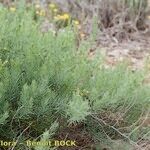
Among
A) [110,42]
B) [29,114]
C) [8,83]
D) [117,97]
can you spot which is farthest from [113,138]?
[110,42]

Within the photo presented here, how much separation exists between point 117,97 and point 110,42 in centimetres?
259

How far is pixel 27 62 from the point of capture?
247 centimetres

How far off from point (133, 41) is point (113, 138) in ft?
8.64

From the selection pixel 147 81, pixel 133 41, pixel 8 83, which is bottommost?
pixel 133 41

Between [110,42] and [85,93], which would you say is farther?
[110,42]

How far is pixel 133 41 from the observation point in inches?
202

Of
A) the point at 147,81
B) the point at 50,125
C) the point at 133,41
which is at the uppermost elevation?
the point at 50,125

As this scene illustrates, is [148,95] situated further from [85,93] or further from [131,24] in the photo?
[131,24]

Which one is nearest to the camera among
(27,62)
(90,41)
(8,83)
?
(8,83)

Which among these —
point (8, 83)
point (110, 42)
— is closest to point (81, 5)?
point (110, 42)

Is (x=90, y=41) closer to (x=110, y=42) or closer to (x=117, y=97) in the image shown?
(x=117, y=97)

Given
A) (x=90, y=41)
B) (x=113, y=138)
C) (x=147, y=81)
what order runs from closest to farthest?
1. (x=113, y=138)
2. (x=90, y=41)
3. (x=147, y=81)

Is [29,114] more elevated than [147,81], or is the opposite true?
[29,114]

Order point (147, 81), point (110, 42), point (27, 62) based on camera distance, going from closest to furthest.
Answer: point (27, 62)
point (147, 81)
point (110, 42)
